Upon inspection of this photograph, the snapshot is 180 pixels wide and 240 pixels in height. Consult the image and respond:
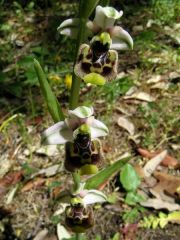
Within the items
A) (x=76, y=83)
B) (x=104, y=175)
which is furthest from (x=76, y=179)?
(x=76, y=83)

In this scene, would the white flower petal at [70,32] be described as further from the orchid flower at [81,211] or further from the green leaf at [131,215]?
the green leaf at [131,215]

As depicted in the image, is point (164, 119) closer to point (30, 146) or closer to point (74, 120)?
point (30, 146)

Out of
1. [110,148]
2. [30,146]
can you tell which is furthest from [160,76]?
[30,146]

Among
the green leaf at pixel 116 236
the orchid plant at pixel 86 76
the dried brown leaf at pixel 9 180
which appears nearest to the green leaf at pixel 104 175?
the orchid plant at pixel 86 76

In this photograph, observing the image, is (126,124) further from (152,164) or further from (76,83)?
(76,83)

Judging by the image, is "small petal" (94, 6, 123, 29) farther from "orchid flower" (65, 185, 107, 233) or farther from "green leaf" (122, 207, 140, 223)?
"green leaf" (122, 207, 140, 223)

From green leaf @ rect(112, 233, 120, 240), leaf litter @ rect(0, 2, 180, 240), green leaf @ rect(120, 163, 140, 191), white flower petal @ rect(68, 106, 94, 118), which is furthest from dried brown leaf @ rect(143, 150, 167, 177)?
white flower petal @ rect(68, 106, 94, 118)
